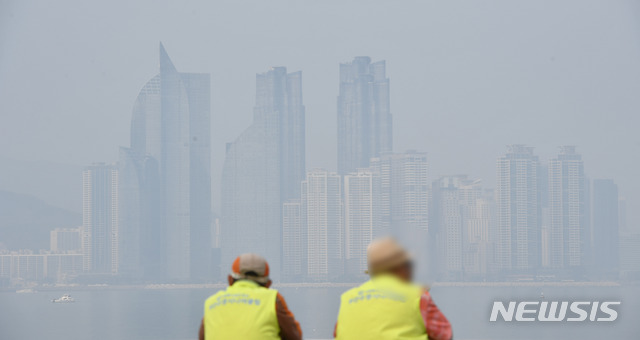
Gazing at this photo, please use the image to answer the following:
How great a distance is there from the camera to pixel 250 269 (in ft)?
7.86

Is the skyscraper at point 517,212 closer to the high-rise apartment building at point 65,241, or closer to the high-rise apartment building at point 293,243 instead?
the high-rise apartment building at point 293,243

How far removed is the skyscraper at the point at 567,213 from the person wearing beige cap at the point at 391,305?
88.0m

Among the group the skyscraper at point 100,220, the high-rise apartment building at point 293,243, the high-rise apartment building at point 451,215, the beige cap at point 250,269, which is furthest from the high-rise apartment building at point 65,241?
the beige cap at point 250,269

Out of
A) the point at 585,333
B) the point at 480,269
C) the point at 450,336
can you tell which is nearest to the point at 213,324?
the point at 450,336

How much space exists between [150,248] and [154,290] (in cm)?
445

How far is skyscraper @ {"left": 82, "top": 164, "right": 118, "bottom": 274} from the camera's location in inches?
3620

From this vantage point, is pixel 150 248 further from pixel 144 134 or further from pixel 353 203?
pixel 353 203

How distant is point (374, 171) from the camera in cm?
9456

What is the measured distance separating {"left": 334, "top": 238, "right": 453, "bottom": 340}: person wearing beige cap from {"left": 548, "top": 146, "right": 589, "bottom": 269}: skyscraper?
8798cm

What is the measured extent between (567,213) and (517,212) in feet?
16.4

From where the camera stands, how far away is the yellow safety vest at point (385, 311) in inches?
79.7
